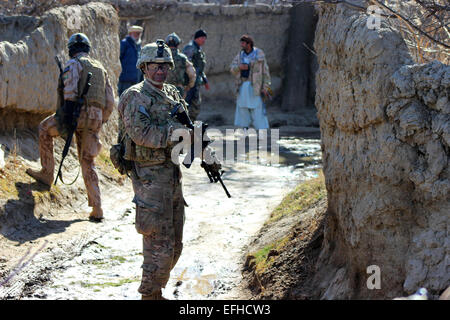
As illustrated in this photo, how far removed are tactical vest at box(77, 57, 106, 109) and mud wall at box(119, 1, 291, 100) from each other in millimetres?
9206

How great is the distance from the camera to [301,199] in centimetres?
709

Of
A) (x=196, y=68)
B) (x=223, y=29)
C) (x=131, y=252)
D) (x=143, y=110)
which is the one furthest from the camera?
(x=223, y=29)

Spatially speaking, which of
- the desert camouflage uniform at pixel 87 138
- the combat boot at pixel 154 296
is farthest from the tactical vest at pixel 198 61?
the combat boot at pixel 154 296

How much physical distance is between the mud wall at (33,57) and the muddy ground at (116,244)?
22.7 inches

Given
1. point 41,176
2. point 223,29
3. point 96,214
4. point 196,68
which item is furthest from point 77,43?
point 223,29

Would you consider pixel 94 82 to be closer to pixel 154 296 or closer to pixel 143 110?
pixel 143 110

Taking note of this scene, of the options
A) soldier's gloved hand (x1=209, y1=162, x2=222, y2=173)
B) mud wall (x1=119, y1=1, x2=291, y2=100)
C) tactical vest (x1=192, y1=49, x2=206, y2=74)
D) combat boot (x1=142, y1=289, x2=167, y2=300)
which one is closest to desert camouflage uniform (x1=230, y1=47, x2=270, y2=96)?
tactical vest (x1=192, y1=49, x2=206, y2=74)

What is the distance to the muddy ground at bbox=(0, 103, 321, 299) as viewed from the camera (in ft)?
17.9

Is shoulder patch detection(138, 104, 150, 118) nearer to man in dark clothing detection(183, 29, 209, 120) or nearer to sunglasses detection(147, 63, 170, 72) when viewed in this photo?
sunglasses detection(147, 63, 170, 72)

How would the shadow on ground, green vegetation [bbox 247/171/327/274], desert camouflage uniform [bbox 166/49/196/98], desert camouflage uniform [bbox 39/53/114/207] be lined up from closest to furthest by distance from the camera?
green vegetation [bbox 247/171/327/274], the shadow on ground, desert camouflage uniform [bbox 39/53/114/207], desert camouflage uniform [bbox 166/49/196/98]

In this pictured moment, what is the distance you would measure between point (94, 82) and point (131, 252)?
1791 mm

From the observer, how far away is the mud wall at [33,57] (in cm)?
749

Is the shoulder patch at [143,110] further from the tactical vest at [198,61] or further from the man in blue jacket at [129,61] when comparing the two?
the man in blue jacket at [129,61]

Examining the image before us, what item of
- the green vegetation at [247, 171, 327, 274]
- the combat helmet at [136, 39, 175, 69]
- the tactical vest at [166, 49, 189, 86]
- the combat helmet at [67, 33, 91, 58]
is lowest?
the green vegetation at [247, 171, 327, 274]
